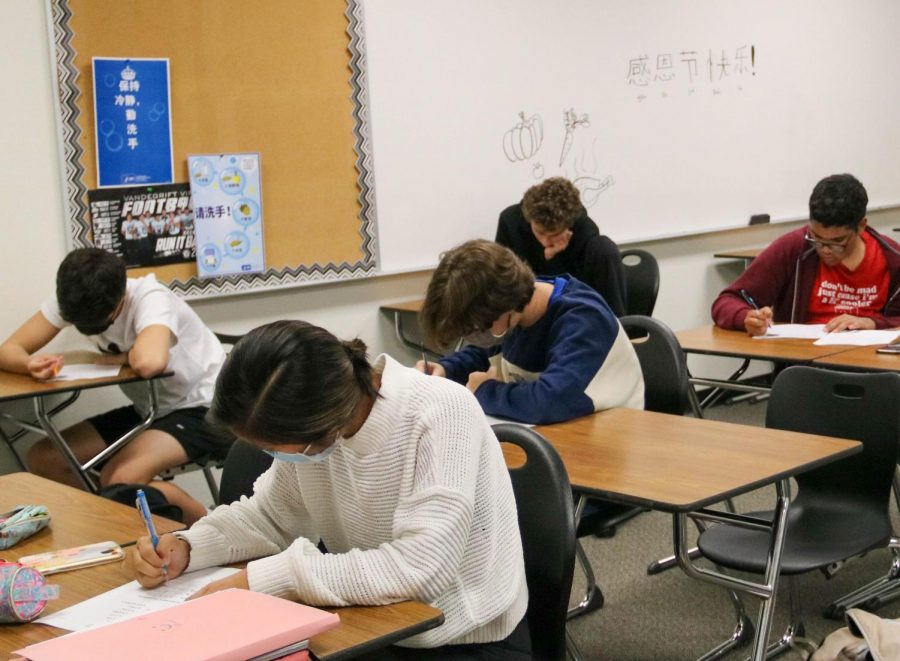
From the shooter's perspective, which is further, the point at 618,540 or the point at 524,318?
the point at 618,540

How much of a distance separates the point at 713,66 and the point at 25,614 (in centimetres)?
516

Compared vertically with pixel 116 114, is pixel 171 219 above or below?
below

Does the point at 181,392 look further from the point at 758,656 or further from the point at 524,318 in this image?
the point at 758,656

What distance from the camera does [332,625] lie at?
4.43 feet

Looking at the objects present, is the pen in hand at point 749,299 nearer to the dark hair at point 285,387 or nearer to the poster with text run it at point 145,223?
the poster with text run it at point 145,223

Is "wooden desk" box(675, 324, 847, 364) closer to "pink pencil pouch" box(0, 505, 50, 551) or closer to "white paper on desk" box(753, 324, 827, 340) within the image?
"white paper on desk" box(753, 324, 827, 340)

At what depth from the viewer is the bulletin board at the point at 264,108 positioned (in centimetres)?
387

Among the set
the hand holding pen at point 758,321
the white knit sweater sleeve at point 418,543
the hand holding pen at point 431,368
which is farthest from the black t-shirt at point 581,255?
the white knit sweater sleeve at point 418,543

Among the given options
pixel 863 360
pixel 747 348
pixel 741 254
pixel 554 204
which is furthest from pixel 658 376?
pixel 741 254

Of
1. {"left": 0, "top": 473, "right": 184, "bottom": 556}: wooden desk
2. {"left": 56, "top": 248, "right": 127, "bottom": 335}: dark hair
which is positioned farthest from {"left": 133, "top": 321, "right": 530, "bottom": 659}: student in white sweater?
{"left": 56, "top": 248, "right": 127, "bottom": 335}: dark hair

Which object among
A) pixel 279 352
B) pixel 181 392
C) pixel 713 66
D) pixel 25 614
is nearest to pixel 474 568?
pixel 279 352

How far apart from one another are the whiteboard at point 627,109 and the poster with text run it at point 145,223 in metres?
0.88

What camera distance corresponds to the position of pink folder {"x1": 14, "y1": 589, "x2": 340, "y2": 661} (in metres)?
1.27

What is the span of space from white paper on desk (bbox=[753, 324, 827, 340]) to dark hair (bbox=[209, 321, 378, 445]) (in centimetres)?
249
